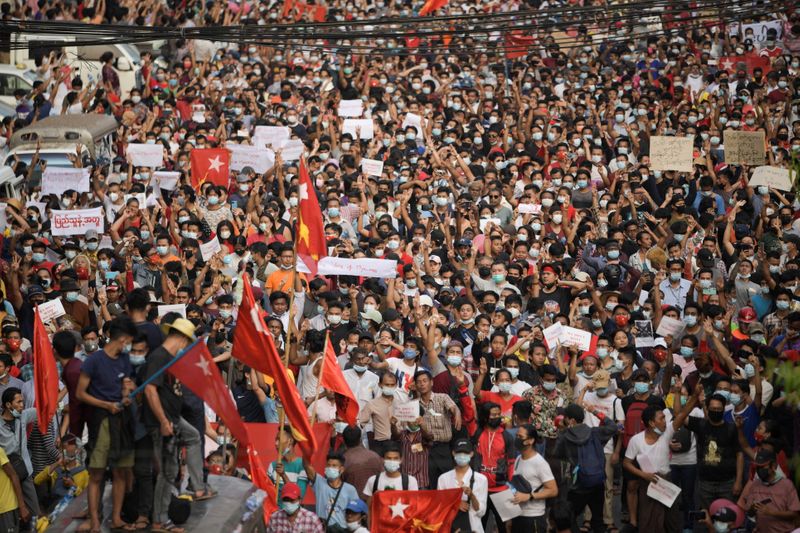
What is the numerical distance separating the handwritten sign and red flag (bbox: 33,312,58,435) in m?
10.4

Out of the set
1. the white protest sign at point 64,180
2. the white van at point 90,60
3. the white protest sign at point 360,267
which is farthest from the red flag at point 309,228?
the white van at point 90,60

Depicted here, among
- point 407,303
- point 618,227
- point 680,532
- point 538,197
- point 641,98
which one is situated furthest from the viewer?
point 641,98

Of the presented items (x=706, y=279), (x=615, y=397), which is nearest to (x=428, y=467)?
(x=615, y=397)

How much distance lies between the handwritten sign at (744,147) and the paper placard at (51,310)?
9402 mm

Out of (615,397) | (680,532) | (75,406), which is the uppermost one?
(75,406)

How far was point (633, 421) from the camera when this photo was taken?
13.2 meters

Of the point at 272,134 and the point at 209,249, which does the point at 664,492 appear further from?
the point at 272,134

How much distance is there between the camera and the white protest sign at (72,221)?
17031 mm

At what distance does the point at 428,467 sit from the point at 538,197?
21.5 feet

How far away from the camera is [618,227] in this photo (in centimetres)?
1741

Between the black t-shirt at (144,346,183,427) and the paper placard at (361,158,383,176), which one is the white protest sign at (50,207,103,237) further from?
the black t-shirt at (144,346,183,427)

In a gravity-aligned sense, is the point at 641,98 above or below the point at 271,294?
above

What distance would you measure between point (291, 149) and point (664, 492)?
9.10 metres

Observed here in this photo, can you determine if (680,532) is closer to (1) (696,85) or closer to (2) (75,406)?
(2) (75,406)
